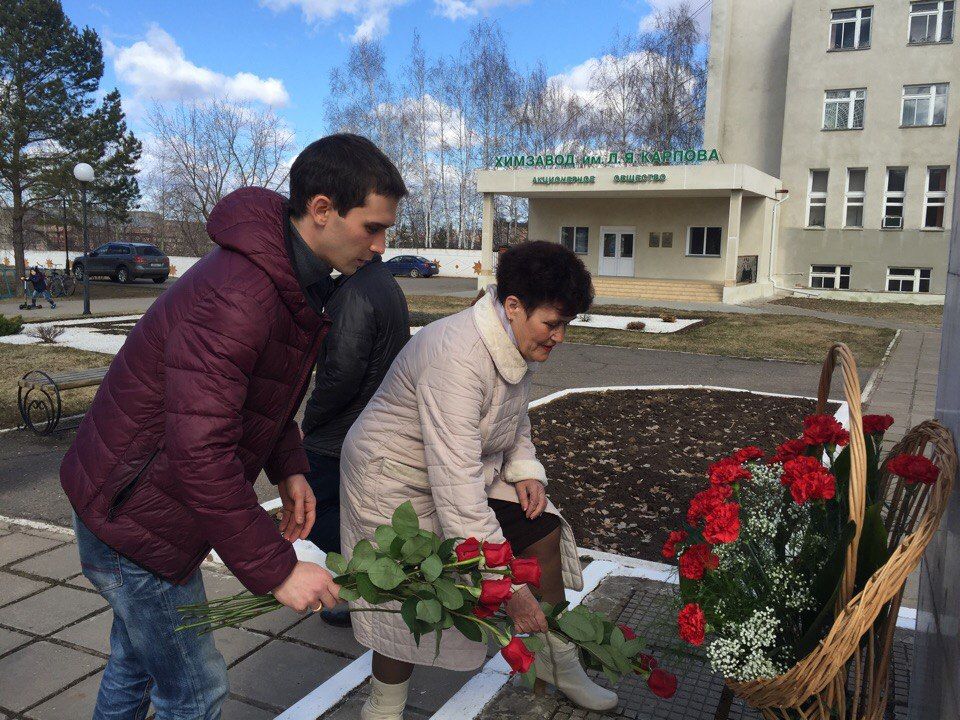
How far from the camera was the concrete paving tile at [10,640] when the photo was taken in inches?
125

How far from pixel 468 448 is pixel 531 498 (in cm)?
54

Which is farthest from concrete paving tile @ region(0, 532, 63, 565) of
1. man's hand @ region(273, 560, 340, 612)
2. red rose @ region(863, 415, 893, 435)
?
red rose @ region(863, 415, 893, 435)

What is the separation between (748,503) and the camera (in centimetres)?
215

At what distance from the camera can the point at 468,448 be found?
88.7 inches

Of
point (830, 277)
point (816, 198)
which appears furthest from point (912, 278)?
point (816, 198)

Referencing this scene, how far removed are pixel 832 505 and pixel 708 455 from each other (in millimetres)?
4486

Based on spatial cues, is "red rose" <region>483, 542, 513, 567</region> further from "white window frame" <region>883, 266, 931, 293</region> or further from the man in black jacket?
"white window frame" <region>883, 266, 931, 293</region>

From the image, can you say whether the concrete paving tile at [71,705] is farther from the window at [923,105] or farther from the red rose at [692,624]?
the window at [923,105]

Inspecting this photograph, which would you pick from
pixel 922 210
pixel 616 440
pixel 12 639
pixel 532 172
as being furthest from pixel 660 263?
pixel 12 639

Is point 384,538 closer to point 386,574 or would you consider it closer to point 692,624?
point 386,574

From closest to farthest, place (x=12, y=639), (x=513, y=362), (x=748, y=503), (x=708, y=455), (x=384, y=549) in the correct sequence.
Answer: (x=384, y=549)
(x=748, y=503)
(x=513, y=362)
(x=12, y=639)
(x=708, y=455)

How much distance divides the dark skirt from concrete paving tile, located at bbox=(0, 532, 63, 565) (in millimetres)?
2961

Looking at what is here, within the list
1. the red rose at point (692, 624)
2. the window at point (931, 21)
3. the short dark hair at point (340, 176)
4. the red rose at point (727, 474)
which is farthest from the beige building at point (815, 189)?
the short dark hair at point (340, 176)

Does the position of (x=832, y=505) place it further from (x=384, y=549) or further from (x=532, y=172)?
(x=532, y=172)
